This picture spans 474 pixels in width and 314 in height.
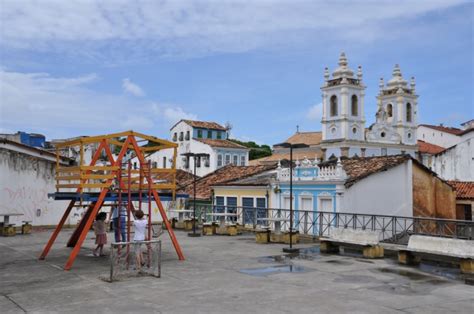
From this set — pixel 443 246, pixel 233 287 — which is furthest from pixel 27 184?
pixel 443 246

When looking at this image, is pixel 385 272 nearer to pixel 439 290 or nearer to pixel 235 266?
pixel 439 290

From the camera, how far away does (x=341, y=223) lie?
2241 centimetres

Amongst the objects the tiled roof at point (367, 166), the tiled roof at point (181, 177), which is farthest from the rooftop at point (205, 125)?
the tiled roof at point (367, 166)

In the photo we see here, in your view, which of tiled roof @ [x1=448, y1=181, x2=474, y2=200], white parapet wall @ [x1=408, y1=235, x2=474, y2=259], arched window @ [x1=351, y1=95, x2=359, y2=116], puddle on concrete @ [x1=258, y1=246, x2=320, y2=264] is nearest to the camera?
white parapet wall @ [x1=408, y1=235, x2=474, y2=259]

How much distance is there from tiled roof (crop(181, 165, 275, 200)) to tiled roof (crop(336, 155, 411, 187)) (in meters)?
6.82

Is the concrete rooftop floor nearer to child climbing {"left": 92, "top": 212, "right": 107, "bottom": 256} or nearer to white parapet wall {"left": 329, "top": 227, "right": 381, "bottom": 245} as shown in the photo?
child climbing {"left": 92, "top": 212, "right": 107, "bottom": 256}

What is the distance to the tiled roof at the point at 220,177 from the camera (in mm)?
32469

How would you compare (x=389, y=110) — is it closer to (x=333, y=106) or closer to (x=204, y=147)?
(x=333, y=106)

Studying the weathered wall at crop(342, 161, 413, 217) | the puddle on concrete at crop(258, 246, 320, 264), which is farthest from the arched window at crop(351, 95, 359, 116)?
the puddle on concrete at crop(258, 246, 320, 264)

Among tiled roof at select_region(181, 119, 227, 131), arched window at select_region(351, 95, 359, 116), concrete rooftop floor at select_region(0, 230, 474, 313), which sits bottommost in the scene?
concrete rooftop floor at select_region(0, 230, 474, 313)

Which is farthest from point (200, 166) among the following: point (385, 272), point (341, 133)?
point (385, 272)

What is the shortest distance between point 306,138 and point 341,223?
193 ft

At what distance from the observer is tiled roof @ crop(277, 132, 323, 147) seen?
77.9m

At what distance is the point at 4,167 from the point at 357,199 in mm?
17331
